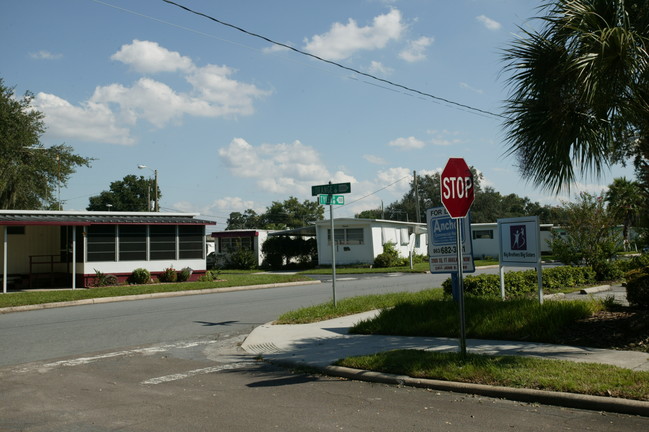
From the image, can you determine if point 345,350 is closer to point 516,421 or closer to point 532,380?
point 532,380

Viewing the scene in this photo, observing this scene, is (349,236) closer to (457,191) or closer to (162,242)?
(162,242)

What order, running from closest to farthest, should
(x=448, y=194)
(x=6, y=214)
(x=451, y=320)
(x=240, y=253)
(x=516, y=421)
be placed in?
(x=516, y=421)
(x=448, y=194)
(x=451, y=320)
(x=6, y=214)
(x=240, y=253)

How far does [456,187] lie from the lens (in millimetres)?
7273

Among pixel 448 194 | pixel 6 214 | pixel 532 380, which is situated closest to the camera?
pixel 532 380

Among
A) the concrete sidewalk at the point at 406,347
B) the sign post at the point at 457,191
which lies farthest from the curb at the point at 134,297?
the sign post at the point at 457,191

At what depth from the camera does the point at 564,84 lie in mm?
8539

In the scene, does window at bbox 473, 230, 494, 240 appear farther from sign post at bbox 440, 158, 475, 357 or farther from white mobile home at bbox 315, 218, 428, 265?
sign post at bbox 440, 158, 475, 357

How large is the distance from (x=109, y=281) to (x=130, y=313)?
9636mm

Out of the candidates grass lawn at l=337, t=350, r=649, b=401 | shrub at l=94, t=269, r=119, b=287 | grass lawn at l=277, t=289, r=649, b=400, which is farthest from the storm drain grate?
shrub at l=94, t=269, r=119, b=287

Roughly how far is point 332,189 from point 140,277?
14465 mm

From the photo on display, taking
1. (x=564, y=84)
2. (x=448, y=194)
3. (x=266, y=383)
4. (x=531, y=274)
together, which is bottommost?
(x=266, y=383)

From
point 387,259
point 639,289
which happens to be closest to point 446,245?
point 639,289

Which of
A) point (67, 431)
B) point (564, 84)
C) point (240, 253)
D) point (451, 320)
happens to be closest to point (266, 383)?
point (67, 431)

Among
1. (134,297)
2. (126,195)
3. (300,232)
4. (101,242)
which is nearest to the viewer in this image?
(134,297)
